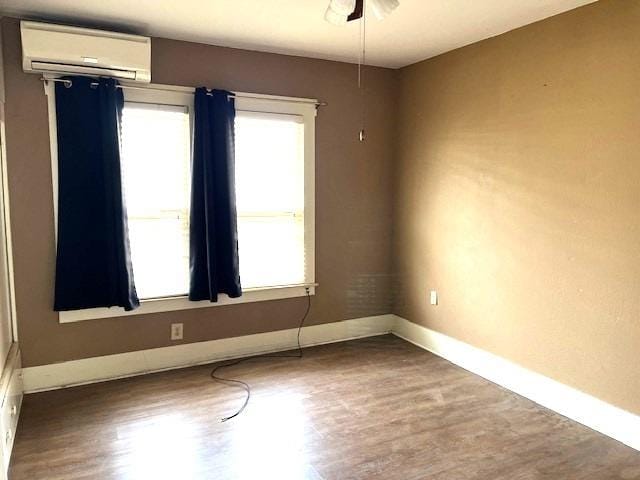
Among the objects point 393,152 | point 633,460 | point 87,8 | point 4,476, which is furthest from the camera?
point 393,152

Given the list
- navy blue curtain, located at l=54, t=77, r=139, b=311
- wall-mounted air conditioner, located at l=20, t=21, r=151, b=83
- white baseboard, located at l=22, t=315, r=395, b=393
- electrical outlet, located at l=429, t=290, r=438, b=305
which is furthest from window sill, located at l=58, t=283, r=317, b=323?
wall-mounted air conditioner, located at l=20, t=21, r=151, b=83

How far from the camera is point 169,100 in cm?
341

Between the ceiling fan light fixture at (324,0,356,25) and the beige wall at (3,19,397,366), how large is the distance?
55.8 inches

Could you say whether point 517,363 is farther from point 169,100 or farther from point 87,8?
point 87,8

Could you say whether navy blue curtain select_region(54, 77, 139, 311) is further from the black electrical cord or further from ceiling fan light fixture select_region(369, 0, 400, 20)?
ceiling fan light fixture select_region(369, 0, 400, 20)

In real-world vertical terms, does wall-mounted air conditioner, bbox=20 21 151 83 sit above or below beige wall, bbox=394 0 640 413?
above

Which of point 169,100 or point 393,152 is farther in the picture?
point 393,152

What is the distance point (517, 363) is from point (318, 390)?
136 centimetres

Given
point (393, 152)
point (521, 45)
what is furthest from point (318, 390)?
point (521, 45)

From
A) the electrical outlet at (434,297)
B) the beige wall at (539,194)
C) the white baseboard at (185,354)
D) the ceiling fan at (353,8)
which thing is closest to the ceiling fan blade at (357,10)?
the ceiling fan at (353,8)

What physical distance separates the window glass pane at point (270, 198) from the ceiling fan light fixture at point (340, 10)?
4.68ft

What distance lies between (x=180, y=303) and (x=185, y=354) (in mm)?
401

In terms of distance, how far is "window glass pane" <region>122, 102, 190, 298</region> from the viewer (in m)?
3.35

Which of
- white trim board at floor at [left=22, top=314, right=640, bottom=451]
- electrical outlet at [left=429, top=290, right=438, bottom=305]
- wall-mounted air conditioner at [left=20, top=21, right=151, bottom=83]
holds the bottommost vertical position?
white trim board at floor at [left=22, top=314, right=640, bottom=451]
